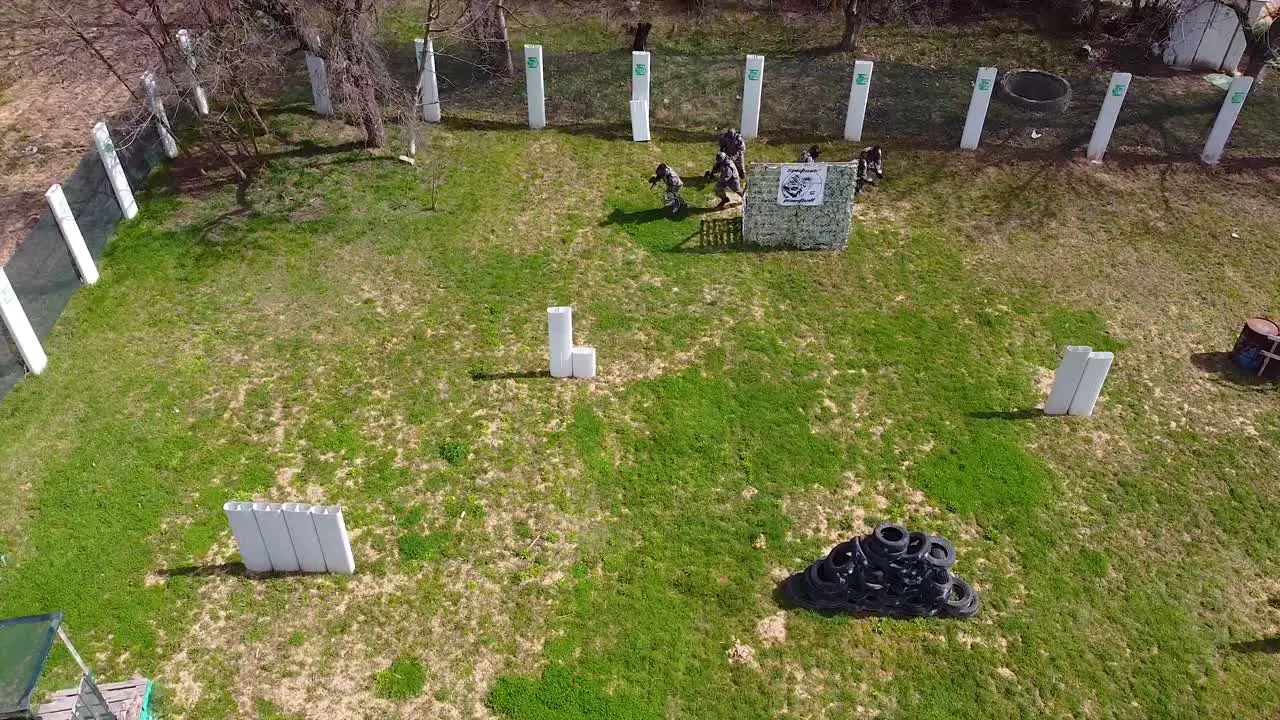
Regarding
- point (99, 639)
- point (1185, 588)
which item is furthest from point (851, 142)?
point (99, 639)

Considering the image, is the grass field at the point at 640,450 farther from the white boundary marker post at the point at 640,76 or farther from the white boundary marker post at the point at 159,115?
the white boundary marker post at the point at 640,76

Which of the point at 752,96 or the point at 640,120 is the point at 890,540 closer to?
the point at 752,96

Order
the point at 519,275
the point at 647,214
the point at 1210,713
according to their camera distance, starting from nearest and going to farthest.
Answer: the point at 1210,713 → the point at 519,275 → the point at 647,214

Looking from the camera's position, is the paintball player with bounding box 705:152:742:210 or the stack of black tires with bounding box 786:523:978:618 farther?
the paintball player with bounding box 705:152:742:210

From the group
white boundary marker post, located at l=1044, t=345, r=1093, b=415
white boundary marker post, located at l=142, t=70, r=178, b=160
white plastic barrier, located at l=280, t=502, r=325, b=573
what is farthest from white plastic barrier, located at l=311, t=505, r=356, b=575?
white boundary marker post, located at l=142, t=70, r=178, b=160

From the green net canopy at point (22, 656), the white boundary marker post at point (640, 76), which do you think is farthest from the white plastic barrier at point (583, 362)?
the white boundary marker post at point (640, 76)

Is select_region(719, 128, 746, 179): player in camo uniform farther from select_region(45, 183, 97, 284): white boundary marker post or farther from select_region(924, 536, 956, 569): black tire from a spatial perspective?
select_region(45, 183, 97, 284): white boundary marker post

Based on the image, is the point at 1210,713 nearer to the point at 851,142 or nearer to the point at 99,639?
the point at 99,639
